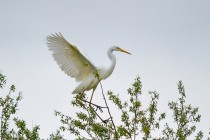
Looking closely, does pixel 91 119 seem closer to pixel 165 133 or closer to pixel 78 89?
pixel 165 133

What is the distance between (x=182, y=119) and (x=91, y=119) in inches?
77.6

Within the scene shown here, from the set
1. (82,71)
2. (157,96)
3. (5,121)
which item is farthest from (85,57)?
(157,96)

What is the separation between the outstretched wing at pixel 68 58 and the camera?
11.1 meters

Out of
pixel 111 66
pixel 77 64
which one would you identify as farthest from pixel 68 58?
pixel 111 66

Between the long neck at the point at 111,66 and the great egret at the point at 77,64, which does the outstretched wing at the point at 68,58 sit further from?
the long neck at the point at 111,66

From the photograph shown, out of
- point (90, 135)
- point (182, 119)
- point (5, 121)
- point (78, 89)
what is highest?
point (78, 89)

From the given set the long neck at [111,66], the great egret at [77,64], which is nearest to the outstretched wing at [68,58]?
the great egret at [77,64]

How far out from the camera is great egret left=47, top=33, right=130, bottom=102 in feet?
37.1

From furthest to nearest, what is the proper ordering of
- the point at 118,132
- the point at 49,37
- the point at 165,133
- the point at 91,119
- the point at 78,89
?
the point at 78,89
the point at 49,37
the point at 165,133
the point at 91,119
the point at 118,132

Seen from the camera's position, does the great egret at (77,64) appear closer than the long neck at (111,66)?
Yes

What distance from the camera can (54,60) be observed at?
456 inches

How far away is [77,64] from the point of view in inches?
464

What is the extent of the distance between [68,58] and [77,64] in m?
0.30

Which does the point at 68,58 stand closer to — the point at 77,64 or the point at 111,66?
the point at 77,64
